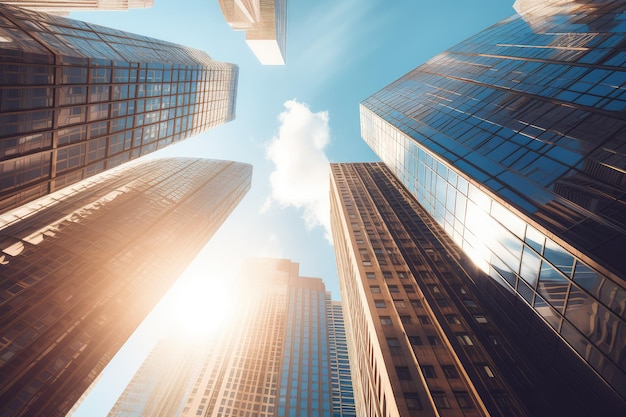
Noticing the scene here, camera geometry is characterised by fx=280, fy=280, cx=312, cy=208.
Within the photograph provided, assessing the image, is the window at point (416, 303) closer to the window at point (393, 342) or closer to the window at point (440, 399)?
the window at point (393, 342)

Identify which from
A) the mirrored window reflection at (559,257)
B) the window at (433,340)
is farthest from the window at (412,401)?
the mirrored window reflection at (559,257)

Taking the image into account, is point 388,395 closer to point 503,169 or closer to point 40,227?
point 503,169

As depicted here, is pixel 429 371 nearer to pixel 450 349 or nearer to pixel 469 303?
pixel 450 349

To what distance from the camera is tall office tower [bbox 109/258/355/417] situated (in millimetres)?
95312

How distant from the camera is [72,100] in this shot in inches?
1096

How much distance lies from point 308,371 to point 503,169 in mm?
105162

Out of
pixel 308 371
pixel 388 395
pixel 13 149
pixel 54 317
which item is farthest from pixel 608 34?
pixel 308 371

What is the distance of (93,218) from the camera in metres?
66.2

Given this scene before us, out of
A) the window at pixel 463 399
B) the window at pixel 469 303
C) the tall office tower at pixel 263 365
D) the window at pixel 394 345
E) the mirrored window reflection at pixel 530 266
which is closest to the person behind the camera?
the mirrored window reflection at pixel 530 266

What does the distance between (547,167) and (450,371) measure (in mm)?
25593

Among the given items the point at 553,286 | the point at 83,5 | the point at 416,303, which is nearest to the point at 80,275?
the point at 416,303

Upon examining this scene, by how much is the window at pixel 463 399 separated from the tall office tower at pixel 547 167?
15292mm

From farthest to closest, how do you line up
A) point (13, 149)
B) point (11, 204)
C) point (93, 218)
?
point (93, 218)
point (11, 204)
point (13, 149)

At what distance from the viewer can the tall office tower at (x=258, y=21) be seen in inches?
2167
